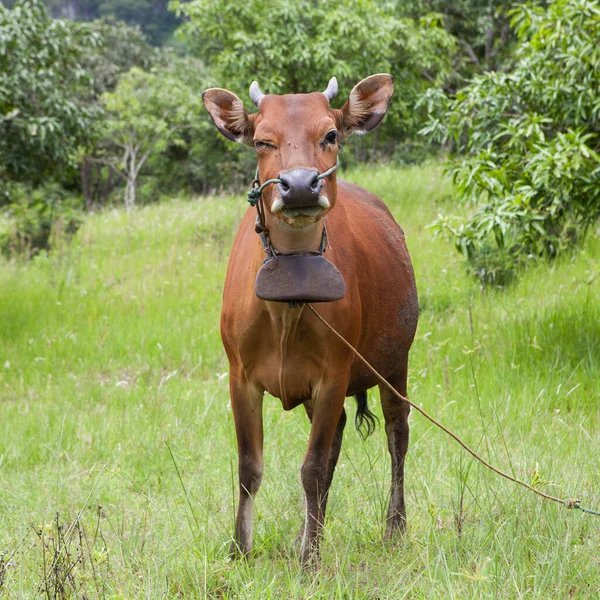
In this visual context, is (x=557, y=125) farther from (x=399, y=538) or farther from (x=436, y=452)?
(x=399, y=538)

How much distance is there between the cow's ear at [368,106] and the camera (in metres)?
3.40

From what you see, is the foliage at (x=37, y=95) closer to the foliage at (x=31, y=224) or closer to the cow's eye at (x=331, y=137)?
the foliage at (x=31, y=224)

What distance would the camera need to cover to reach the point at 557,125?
21.5ft

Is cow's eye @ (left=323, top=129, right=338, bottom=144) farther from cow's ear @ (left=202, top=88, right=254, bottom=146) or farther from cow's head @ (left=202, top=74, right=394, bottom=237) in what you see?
cow's ear @ (left=202, top=88, right=254, bottom=146)

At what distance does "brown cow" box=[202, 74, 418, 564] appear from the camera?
117 inches

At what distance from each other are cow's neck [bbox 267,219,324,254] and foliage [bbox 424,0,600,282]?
313 centimetres

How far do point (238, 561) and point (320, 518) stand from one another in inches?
16.2

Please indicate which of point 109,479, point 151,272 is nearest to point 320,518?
point 109,479

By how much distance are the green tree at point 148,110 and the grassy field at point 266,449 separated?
A: 62.1ft

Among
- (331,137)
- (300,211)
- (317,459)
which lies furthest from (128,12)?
(300,211)

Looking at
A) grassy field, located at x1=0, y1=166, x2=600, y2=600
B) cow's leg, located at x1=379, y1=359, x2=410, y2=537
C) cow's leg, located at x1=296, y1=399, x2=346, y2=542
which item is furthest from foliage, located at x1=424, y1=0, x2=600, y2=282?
cow's leg, located at x1=296, y1=399, x2=346, y2=542

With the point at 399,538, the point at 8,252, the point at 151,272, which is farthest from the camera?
the point at 8,252

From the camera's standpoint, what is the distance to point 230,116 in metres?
3.37

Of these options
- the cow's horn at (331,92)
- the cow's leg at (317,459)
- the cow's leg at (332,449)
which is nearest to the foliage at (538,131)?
the cow's leg at (332,449)
